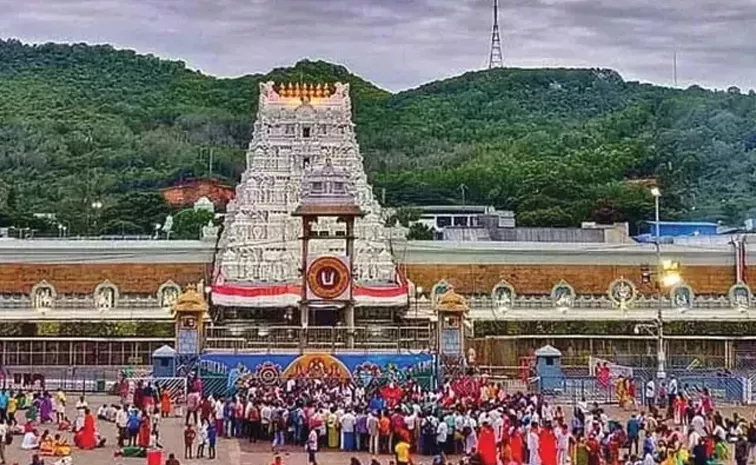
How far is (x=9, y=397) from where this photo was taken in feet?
80.8

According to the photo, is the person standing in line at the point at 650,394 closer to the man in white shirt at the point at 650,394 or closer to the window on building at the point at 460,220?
the man in white shirt at the point at 650,394

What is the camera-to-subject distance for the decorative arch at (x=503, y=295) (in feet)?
139

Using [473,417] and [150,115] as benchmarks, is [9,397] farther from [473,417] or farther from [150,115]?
[150,115]

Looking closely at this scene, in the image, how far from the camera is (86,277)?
143 ft

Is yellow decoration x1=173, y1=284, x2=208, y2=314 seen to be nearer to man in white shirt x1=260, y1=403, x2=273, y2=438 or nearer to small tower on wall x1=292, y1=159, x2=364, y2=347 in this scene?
small tower on wall x1=292, y1=159, x2=364, y2=347

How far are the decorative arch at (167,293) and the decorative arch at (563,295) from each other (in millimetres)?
13835

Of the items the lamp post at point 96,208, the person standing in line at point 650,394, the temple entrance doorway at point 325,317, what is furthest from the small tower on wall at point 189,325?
the lamp post at point 96,208

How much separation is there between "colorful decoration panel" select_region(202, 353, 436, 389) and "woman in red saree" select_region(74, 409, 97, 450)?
722cm

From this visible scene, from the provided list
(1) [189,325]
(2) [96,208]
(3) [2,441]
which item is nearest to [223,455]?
(3) [2,441]

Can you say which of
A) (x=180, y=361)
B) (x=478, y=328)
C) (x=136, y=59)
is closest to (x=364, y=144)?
(x=136, y=59)

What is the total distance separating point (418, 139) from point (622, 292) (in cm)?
7729

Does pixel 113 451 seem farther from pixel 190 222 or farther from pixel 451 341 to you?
pixel 190 222

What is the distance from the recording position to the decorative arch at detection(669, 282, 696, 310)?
4228 cm

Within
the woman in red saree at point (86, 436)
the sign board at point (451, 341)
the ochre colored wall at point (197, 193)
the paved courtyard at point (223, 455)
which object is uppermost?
the ochre colored wall at point (197, 193)
